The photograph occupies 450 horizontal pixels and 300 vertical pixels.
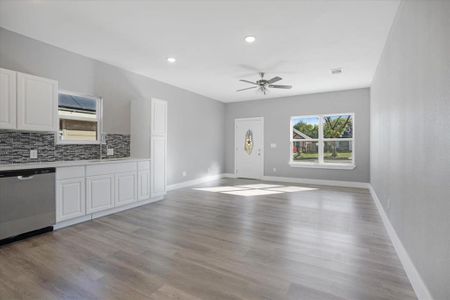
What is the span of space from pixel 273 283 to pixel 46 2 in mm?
3692

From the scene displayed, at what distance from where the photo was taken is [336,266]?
7.20ft

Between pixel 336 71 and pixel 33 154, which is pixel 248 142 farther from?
pixel 33 154

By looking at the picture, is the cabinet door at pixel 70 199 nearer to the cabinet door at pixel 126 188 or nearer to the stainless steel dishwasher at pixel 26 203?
the stainless steel dishwasher at pixel 26 203

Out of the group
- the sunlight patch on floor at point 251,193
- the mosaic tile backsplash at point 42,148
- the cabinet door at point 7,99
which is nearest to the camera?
the cabinet door at point 7,99

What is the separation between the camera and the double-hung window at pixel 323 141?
6.59 metres

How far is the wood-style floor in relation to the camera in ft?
6.05

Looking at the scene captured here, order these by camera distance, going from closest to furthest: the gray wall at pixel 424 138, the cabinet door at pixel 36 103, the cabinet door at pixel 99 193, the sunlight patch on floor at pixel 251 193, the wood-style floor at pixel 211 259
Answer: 1. the gray wall at pixel 424 138
2. the wood-style floor at pixel 211 259
3. the cabinet door at pixel 36 103
4. the cabinet door at pixel 99 193
5. the sunlight patch on floor at pixel 251 193

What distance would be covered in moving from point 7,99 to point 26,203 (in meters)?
1.31

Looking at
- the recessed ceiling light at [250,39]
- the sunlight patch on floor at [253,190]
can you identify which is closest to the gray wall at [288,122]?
the sunlight patch on floor at [253,190]

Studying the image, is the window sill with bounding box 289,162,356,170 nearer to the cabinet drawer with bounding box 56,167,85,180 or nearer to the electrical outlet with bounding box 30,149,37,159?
the cabinet drawer with bounding box 56,167,85,180

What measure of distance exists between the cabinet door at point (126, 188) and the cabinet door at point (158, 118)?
3.33 ft

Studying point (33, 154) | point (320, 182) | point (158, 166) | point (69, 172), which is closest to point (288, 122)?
point (320, 182)

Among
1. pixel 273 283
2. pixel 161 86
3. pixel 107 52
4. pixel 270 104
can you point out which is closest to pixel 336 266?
pixel 273 283

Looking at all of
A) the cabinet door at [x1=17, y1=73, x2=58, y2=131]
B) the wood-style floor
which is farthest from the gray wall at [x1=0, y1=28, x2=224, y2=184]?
the wood-style floor
